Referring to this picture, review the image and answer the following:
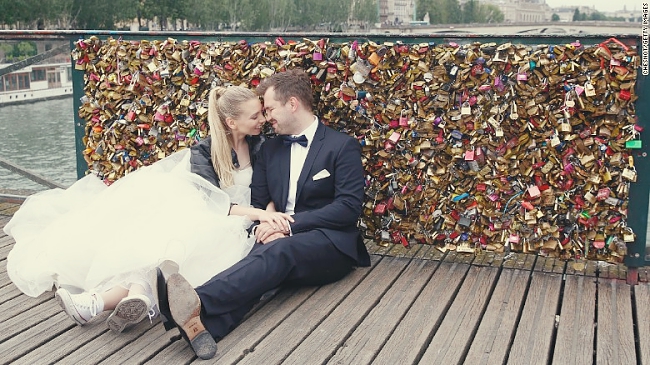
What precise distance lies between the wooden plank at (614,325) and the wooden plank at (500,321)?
414mm

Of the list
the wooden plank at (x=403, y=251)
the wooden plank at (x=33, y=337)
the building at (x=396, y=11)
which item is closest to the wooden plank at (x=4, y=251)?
the wooden plank at (x=33, y=337)

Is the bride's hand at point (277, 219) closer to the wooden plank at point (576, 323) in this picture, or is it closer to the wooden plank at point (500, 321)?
the wooden plank at point (500, 321)

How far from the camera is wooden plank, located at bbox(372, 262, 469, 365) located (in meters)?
3.47

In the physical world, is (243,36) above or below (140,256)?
above

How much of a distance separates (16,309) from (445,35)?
9.56 feet

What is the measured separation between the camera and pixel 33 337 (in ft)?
12.2

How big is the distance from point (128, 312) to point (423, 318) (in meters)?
1.49

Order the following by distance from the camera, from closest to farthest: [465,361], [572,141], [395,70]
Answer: [465,361] → [572,141] → [395,70]

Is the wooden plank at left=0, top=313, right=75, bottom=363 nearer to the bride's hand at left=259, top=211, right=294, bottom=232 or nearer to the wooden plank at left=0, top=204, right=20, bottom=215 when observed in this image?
the bride's hand at left=259, top=211, right=294, bottom=232

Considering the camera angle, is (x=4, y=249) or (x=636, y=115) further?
(x=4, y=249)

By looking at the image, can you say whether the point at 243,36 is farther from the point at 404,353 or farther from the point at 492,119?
the point at 404,353

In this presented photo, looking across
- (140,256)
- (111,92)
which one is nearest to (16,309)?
(140,256)

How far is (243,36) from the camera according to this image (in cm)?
518

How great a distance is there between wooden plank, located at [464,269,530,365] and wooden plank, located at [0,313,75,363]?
2.04 m
